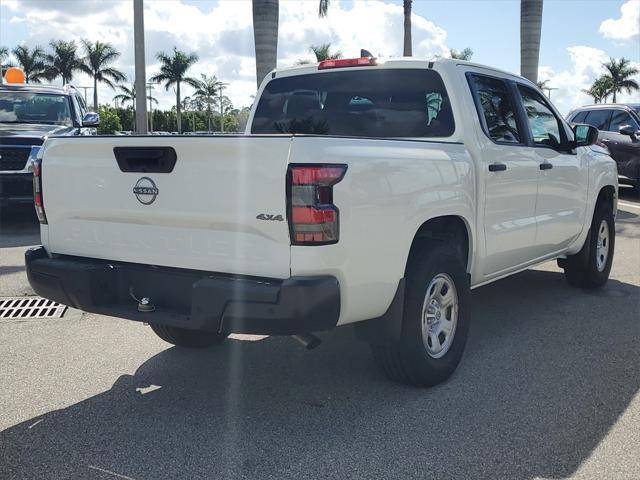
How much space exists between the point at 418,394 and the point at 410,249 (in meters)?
0.84

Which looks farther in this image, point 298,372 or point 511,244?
point 511,244

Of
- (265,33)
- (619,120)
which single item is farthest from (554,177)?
(619,120)

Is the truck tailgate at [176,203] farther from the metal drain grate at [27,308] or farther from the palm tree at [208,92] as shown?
the palm tree at [208,92]

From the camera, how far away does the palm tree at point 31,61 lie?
186 feet

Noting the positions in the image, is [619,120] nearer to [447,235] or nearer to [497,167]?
[497,167]

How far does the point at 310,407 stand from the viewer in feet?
12.3

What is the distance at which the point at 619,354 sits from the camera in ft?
15.2

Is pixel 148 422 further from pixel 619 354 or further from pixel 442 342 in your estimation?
pixel 619 354

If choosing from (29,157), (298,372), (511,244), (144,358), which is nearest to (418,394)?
(298,372)

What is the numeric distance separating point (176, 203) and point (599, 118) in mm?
13231

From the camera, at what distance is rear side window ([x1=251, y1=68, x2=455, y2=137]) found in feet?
14.8

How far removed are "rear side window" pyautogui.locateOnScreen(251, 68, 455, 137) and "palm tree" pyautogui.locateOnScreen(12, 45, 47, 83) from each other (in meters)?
57.5

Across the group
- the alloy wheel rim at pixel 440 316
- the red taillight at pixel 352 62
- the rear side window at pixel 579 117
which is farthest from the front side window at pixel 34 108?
the rear side window at pixel 579 117

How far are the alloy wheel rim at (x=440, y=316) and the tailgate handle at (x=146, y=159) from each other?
159 cm
